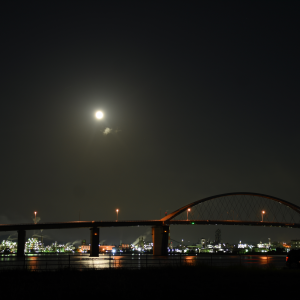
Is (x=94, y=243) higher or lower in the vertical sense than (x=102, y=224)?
lower

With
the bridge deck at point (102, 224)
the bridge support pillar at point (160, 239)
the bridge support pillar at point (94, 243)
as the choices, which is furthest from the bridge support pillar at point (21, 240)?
the bridge support pillar at point (160, 239)

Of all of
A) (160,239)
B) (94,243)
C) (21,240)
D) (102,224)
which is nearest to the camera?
(94,243)

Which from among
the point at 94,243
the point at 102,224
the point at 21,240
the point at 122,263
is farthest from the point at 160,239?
the point at 122,263

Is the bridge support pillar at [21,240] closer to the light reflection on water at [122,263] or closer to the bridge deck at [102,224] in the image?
the bridge deck at [102,224]

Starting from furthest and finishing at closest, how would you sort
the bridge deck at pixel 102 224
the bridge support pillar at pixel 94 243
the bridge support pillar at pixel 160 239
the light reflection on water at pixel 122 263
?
the bridge deck at pixel 102 224, the bridge support pillar at pixel 160 239, the bridge support pillar at pixel 94 243, the light reflection on water at pixel 122 263

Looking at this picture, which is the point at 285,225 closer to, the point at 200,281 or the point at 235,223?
the point at 235,223

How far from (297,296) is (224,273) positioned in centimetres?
820

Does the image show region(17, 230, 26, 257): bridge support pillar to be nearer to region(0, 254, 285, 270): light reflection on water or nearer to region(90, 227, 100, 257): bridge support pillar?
region(90, 227, 100, 257): bridge support pillar

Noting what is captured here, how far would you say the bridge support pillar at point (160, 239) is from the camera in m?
101

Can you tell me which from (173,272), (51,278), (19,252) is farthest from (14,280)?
(19,252)

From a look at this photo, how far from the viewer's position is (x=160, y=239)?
106 meters

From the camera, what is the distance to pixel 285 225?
120 meters

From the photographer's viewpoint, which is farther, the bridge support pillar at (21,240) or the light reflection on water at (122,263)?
the bridge support pillar at (21,240)

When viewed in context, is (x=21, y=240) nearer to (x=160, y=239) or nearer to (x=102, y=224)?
(x=102, y=224)
